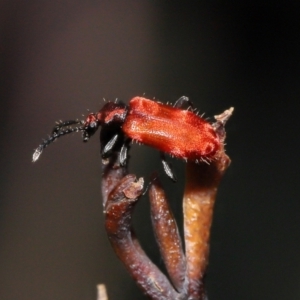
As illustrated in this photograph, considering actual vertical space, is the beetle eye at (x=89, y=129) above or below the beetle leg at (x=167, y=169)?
above

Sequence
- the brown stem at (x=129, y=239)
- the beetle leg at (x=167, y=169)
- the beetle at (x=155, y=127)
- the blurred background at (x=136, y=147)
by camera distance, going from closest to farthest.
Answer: the brown stem at (x=129, y=239) < the beetle at (x=155, y=127) < the beetle leg at (x=167, y=169) < the blurred background at (x=136, y=147)

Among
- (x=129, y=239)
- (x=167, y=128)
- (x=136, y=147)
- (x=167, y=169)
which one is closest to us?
(x=129, y=239)

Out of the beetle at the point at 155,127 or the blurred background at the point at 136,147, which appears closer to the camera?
the beetle at the point at 155,127

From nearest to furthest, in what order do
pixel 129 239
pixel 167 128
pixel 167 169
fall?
pixel 129 239
pixel 167 128
pixel 167 169

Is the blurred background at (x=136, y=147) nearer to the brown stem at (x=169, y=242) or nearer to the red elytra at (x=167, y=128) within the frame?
the red elytra at (x=167, y=128)

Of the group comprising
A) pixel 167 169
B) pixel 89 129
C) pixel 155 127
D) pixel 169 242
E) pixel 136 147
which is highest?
pixel 136 147

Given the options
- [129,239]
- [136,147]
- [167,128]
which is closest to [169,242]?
[129,239]

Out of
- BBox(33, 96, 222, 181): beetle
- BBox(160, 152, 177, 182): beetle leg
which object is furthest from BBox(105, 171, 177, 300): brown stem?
BBox(160, 152, 177, 182): beetle leg

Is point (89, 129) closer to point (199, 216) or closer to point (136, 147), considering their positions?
point (199, 216)

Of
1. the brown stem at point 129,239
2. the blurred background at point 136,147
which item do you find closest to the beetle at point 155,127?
the brown stem at point 129,239
